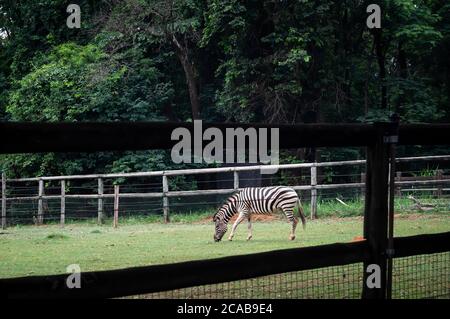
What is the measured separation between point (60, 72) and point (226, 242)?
588 inches

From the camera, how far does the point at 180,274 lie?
378 cm

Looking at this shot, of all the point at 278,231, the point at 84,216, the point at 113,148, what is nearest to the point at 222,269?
the point at 113,148

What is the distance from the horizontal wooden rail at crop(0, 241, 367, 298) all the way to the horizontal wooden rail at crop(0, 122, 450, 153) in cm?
63

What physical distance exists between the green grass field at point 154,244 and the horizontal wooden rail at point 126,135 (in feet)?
14.7

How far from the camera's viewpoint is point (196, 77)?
28.7 meters

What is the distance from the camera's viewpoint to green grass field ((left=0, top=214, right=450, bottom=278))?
8.85 meters

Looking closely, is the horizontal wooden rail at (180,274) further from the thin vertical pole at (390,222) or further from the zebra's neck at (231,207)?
the zebra's neck at (231,207)

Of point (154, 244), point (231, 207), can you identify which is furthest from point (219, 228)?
point (154, 244)

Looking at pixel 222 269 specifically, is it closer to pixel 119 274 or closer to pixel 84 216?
pixel 119 274

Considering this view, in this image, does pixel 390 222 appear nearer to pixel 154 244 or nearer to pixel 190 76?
pixel 154 244

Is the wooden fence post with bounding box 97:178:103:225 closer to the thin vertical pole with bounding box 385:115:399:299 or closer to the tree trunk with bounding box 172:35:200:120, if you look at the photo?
the tree trunk with bounding box 172:35:200:120

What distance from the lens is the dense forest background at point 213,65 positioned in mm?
24609

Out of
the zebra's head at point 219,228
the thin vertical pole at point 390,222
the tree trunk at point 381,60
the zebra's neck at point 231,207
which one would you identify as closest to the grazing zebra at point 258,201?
the zebra's neck at point 231,207

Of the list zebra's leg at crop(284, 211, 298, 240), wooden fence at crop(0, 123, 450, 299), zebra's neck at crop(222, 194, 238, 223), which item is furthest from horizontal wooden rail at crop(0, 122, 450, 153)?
zebra's neck at crop(222, 194, 238, 223)
